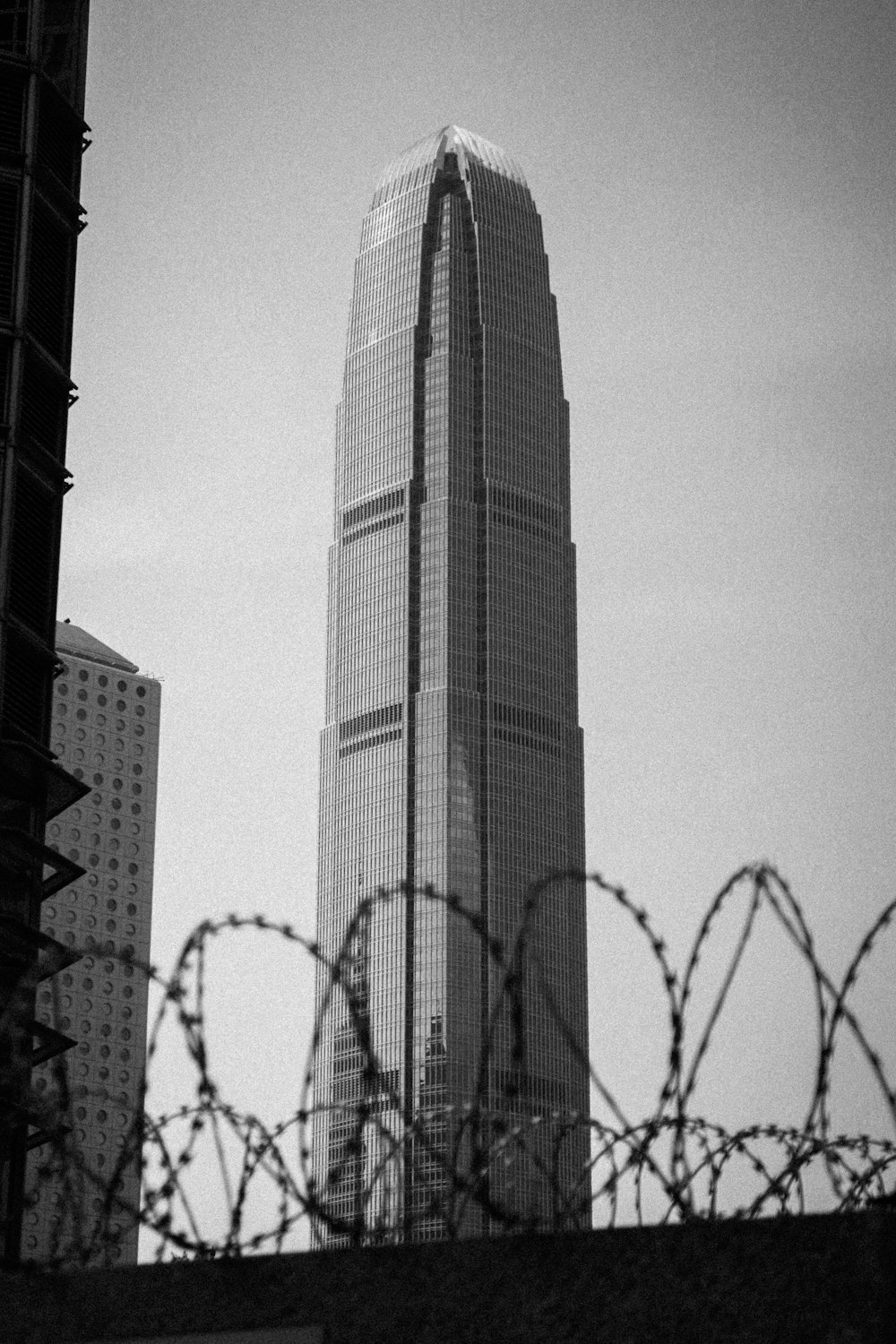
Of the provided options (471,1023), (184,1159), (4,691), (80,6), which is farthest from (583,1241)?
(471,1023)

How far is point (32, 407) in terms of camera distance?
42344 millimetres

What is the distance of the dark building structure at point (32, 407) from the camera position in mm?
39781

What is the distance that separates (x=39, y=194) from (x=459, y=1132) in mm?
32248

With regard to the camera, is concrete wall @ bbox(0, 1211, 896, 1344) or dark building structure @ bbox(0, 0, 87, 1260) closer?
concrete wall @ bbox(0, 1211, 896, 1344)

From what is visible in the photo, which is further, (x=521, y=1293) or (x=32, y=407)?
(x=32, y=407)

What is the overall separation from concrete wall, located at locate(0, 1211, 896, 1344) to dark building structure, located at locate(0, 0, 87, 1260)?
21.5 meters

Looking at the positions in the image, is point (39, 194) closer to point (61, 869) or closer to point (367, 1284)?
point (61, 869)

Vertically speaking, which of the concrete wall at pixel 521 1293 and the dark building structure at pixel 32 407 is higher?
the dark building structure at pixel 32 407

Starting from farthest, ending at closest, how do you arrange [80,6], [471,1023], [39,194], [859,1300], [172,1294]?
[471,1023] → [80,6] → [39,194] → [172,1294] → [859,1300]

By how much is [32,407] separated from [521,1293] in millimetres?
30756

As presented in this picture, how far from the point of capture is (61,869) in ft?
137

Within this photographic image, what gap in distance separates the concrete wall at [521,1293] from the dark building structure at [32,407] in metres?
21.5

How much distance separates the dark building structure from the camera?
39.8m

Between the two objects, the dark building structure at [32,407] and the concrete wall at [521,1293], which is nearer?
the concrete wall at [521,1293]
